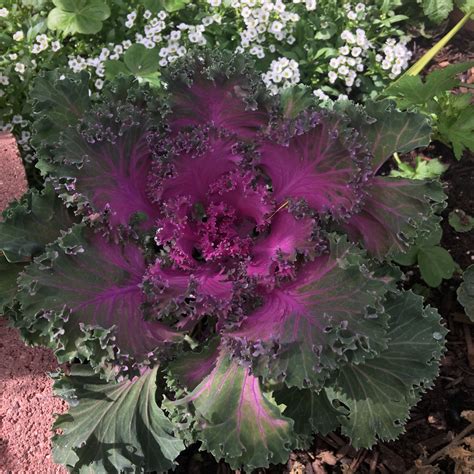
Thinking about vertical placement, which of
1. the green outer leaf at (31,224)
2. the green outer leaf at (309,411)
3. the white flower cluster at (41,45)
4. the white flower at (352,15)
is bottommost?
the white flower cluster at (41,45)

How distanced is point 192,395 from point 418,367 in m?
0.70

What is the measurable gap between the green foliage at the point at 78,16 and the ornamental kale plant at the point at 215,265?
891 millimetres

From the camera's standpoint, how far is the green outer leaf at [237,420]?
1.78 meters

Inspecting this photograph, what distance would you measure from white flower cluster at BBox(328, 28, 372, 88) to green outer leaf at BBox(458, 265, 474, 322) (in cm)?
106

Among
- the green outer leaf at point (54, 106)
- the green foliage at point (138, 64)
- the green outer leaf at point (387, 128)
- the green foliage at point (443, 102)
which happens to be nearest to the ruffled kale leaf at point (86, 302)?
the green outer leaf at point (54, 106)

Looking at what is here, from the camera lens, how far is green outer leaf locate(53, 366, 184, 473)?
1906 mm

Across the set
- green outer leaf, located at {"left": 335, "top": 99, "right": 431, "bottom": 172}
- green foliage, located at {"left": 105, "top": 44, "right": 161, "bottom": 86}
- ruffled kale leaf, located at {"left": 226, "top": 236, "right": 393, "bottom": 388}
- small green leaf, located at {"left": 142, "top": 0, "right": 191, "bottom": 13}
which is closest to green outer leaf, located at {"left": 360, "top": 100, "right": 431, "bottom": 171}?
green outer leaf, located at {"left": 335, "top": 99, "right": 431, "bottom": 172}

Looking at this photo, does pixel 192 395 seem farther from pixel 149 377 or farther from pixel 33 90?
pixel 33 90

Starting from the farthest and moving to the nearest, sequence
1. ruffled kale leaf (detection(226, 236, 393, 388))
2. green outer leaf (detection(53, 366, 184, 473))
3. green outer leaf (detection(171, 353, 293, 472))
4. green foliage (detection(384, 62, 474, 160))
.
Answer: green foliage (detection(384, 62, 474, 160)) → green outer leaf (detection(53, 366, 184, 473)) → green outer leaf (detection(171, 353, 293, 472)) → ruffled kale leaf (detection(226, 236, 393, 388))

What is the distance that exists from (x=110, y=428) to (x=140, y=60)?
163cm

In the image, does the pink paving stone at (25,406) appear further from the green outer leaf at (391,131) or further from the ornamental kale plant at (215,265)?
the green outer leaf at (391,131)

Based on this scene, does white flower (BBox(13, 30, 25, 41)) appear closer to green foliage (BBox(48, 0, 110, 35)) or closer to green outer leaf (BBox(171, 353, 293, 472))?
green foliage (BBox(48, 0, 110, 35))

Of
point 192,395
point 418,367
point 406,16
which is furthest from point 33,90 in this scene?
point 406,16

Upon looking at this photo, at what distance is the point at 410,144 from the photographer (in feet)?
6.54
